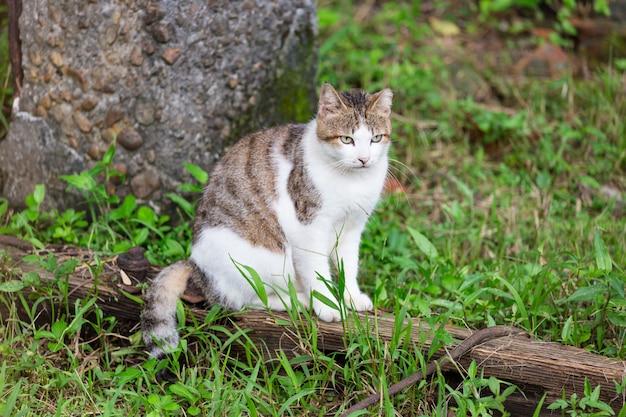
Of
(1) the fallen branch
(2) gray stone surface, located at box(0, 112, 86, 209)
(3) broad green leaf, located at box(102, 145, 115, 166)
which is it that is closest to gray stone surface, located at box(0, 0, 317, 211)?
(2) gray stone surface, located at box(0, 112, 86, 209)

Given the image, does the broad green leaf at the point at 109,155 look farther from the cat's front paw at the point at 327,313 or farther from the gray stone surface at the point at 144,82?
the cat's front paw at the point at 327,313

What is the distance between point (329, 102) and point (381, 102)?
0.85ft

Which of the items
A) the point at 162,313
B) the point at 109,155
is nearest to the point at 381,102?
the point at 162,313

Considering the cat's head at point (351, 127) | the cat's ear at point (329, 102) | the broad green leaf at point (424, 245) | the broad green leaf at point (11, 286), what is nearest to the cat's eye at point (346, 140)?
the cat's head at point (351, 127)

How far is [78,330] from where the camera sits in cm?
339

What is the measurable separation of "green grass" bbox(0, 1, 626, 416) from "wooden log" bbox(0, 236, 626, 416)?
0.06 m

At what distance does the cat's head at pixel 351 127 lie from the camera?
10.8 feet


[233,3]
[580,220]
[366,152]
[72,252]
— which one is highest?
[233,3]

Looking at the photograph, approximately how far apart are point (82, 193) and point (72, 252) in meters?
0.50

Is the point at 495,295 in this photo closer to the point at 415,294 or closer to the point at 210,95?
the point at 415,294

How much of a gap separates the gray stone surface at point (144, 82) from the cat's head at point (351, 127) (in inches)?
43.0

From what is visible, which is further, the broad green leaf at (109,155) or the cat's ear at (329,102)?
the broad green leaf at (109,155)

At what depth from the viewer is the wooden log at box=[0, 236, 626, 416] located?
9.84 feet

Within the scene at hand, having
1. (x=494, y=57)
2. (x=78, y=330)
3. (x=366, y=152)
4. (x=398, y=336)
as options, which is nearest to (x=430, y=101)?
(x=494, y=57)
